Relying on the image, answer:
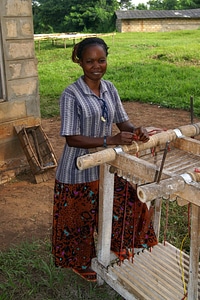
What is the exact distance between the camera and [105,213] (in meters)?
2.39

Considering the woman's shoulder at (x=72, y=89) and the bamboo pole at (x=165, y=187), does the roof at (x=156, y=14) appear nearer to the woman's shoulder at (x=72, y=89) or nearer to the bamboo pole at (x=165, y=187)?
the woman's shoulder at (x=72, y=89)

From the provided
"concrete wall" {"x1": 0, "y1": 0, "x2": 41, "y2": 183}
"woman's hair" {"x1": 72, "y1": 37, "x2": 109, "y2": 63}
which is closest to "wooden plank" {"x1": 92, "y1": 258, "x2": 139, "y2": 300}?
"woman's hair" {"x1": 72, "y1": 37, "x2": 109, "y2": 63}

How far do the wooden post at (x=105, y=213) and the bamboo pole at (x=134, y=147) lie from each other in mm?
216

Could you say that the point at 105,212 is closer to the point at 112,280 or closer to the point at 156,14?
the point at 112,280

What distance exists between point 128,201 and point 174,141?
507 mm

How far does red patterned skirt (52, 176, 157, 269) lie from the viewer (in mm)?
2502

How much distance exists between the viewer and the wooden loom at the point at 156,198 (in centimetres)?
175

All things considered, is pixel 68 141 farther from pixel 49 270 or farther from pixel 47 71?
pixel 47 71

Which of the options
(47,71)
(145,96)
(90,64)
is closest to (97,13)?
(47,71)

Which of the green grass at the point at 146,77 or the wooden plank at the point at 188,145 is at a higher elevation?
the wooden plank at the point at 188,145

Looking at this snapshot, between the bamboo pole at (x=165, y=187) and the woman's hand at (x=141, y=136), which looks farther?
the woman's hand at (x=141, y=136)

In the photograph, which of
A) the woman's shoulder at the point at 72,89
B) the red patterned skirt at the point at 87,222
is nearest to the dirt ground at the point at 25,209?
the red patterned skirt at the point at 87,222

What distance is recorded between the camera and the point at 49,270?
2.83m

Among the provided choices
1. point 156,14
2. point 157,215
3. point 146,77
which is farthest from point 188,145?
point 156,14
